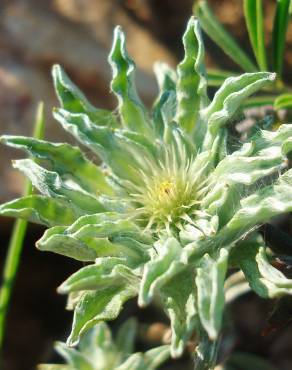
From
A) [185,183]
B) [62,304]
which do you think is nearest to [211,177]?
[185,183]

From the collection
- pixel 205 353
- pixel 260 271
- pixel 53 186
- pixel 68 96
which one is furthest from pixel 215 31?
pixel 205 353

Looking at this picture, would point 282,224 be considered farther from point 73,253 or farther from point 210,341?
point 73,253

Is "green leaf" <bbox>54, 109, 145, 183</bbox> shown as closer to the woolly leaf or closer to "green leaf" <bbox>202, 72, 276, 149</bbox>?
"green leaf" <bbox>202, 72, 276, 149</bbox>

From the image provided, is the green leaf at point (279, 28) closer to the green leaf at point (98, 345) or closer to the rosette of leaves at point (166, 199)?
the rosette of leaves at point (166, 199)

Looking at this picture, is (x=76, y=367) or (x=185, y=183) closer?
(x=185, y=183)

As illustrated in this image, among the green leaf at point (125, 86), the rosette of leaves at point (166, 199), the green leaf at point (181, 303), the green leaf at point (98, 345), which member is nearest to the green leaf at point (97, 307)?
the rosette of leaves at point (166, 199)
